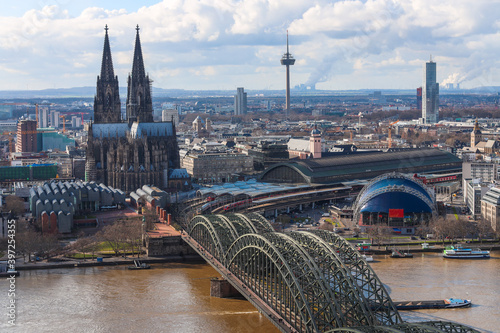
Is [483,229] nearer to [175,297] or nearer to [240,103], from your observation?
[175,297]

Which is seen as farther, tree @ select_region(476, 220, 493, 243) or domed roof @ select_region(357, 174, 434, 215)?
domed roof @ select_region(357, 174, 434, 215)

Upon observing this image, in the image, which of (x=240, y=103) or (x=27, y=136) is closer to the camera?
(x=27, y=136)

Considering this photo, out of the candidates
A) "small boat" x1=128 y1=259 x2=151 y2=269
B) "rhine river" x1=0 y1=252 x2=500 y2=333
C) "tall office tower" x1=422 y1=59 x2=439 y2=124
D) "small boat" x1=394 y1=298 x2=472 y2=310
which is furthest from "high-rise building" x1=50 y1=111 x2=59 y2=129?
"small boat" x1=394 y1=298 x2=472 y2=310

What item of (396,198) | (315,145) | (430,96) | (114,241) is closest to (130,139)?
(114,241)

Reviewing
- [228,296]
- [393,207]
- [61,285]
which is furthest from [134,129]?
[228,296]

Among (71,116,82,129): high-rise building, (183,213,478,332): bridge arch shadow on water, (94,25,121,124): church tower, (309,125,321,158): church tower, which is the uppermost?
(94,25,121,124): church tower

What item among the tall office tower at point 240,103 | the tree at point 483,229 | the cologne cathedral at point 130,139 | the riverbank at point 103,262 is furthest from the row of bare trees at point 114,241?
the tall office tower at point 240,103

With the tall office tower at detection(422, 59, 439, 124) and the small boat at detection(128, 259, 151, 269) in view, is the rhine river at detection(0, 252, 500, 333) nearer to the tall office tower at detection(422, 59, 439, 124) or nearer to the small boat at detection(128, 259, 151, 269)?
the small boat at detection(128, 259, 151, 269)
